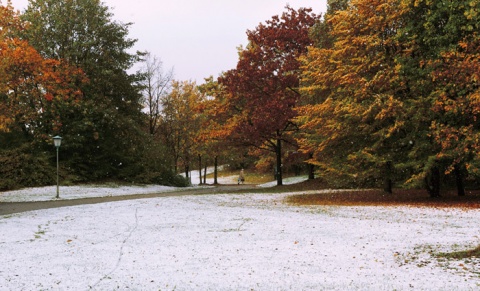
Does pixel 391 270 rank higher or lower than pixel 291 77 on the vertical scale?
lower

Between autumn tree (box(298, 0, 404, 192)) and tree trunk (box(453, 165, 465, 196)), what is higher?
autumn tree (box(298, 0, 404, 192))

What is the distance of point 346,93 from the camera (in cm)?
1930

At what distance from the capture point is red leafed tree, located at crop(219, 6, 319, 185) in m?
27.5

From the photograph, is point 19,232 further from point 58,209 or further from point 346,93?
point 346,93

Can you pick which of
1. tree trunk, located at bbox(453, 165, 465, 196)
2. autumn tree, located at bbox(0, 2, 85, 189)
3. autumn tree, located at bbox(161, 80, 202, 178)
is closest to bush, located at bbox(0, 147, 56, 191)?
autumn tree, located at bbox(0, 2, 85, 189)

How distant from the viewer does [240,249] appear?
347 inches

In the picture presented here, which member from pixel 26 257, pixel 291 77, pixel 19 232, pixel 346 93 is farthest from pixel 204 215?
pixel 291 77

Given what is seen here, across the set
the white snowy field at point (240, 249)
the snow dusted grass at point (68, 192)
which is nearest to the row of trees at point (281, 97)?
the snow dusted grass at point (68, 192)

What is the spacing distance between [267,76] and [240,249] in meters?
20.8

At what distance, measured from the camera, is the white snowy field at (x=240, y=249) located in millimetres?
6355

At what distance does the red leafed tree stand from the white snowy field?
13113mm

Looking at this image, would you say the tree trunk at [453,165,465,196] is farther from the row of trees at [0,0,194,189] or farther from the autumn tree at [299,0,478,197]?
the row of trees at [0,0,194,189]

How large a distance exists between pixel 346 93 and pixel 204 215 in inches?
368

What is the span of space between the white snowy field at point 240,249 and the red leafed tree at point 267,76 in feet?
43.0
